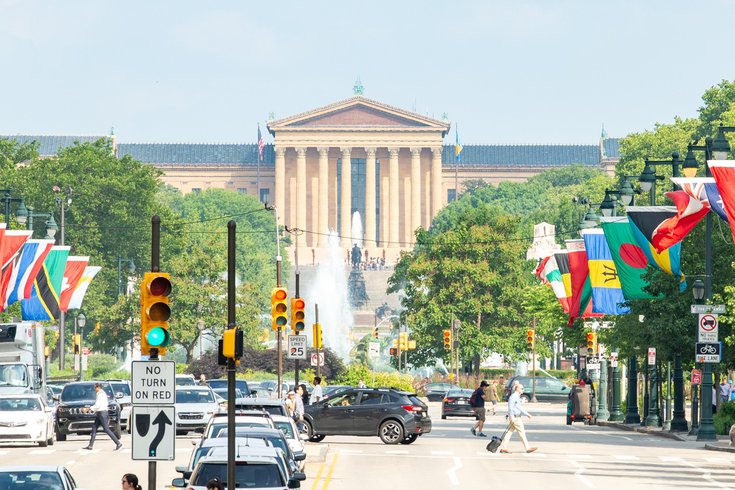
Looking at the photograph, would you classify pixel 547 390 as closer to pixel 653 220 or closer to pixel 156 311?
pixel 653 220

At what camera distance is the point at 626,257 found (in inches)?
1901

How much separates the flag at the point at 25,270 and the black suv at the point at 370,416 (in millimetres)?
16249

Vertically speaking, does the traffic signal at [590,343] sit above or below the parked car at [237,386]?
above

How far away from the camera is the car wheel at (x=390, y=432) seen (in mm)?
43688

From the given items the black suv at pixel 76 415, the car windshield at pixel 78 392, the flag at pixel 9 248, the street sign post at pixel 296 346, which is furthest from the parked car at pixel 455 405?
the black suv at pixel 76 415

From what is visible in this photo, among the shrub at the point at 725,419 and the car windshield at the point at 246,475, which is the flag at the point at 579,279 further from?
the car windshield at the point at 246,475

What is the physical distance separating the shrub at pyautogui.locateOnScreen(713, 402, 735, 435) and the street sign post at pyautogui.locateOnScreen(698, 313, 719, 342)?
13.2ft

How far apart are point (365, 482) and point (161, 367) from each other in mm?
11155

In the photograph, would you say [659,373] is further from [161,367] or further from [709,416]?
[161,367]

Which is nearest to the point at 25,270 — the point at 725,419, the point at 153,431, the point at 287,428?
the point at 725,419

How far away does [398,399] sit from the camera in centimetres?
4344

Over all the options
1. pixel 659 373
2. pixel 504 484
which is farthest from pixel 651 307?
pixel 504 484

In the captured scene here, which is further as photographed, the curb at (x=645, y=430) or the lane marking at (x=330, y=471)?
the curb at (x=645, y=430)

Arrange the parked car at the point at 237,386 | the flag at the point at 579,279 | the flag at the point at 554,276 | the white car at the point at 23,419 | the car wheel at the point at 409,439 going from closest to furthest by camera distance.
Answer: the white car at the point at 23,419 < the car wheel at the point at 409,439 < the flag at the point at 579,279 < the parked car at the point at 237,386 < the flag at the point at 554,276
